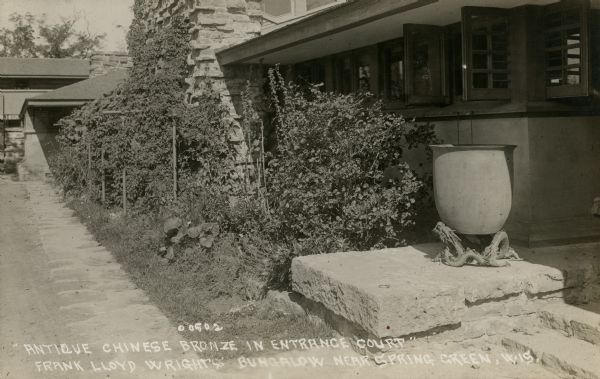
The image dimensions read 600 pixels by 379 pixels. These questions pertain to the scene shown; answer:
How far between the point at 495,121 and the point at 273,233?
2696 mm

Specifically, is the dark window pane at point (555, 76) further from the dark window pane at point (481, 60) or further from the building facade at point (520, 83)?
the dark window pane at point (481, 60)

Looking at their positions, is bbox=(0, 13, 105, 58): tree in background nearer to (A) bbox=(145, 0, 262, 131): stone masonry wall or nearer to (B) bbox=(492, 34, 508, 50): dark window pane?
(A) bbox=(145, 0, 262, 131): stone masonry wall

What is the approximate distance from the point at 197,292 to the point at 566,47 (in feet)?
14.3

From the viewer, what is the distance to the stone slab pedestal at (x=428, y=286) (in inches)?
158

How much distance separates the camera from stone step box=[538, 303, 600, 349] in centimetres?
412

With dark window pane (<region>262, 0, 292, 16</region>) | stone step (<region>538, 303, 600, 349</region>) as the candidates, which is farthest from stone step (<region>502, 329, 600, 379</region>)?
dark window pane (<region>262, 0, 292, 16</region>)

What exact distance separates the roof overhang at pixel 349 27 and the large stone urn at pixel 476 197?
1440 mm

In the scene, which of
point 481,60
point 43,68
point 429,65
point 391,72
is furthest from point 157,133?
point 43,68

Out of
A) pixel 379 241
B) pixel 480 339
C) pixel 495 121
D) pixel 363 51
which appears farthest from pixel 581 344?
pixel 363 51

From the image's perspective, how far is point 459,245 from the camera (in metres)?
4.90

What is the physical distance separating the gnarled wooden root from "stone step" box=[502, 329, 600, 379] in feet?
2.21

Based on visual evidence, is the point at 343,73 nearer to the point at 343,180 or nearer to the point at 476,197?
the point at 343,180

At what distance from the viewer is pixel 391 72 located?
8078 millimetres

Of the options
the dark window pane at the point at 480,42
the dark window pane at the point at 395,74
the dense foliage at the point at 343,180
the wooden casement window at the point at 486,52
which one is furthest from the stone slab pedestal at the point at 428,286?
the dark window pane at the point at 395,74
